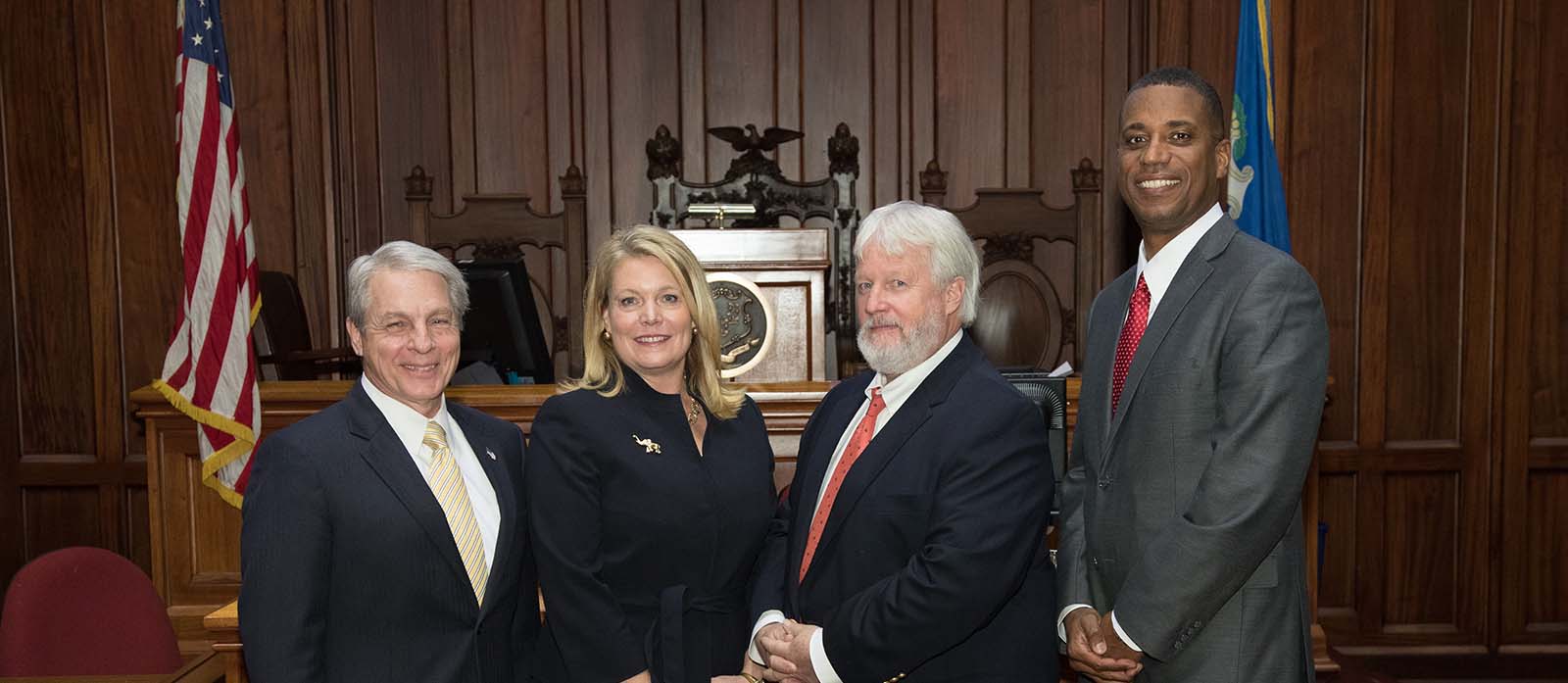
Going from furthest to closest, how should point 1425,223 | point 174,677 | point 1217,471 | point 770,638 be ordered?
point 1425,223
point 174,677
point 770,638
point 1217,471

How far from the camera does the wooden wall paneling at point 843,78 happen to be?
5.67 metres

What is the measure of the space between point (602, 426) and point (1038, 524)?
0.82m

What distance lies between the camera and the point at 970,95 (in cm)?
565

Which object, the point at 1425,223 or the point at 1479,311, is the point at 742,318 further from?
the point at 1479,311

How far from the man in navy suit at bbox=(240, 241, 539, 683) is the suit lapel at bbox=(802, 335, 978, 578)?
0.60m

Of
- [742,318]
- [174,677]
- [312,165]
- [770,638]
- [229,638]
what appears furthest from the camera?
[312,165]

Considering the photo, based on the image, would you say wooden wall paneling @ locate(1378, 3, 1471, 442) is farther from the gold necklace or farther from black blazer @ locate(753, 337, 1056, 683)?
the gold necklace

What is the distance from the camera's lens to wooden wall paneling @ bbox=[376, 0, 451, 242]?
18.3 ft

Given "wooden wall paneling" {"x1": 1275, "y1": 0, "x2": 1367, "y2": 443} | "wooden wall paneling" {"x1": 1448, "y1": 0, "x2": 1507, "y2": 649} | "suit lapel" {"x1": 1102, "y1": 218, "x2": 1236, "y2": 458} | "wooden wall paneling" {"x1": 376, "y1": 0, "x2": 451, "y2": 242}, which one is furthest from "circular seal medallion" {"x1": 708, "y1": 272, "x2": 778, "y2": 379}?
"wooden wall paneling" {"x1": 1448, "y1": 0, "x2": 1507, "y2": 649}

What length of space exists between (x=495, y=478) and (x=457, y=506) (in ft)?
0.37

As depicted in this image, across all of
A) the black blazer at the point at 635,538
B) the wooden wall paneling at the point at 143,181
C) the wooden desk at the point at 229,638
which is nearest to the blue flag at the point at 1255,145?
the black blazer at the point at 635,538

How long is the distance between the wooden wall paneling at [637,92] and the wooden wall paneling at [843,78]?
36 cm

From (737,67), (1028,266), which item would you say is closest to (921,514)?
(1028,266)

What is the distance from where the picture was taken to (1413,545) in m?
5.21
